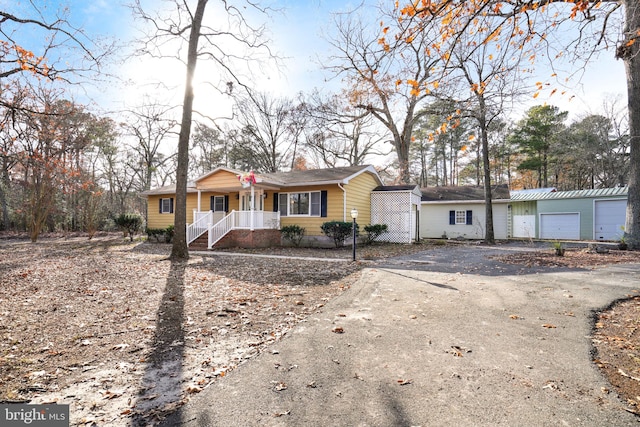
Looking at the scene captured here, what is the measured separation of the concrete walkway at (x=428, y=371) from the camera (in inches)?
85.3

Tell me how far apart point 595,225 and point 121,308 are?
24.1 m

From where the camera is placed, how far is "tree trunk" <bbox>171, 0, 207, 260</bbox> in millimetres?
10188

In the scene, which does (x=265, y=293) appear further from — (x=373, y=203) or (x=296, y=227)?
(x=373, y=203)

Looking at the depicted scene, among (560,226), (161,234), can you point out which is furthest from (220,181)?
(560,226)

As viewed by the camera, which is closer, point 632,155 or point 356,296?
point 356,296

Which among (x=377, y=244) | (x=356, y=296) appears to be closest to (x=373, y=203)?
(x=377, y=244)

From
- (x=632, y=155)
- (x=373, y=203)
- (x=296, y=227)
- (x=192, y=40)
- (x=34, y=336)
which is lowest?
(x=34, y=336)

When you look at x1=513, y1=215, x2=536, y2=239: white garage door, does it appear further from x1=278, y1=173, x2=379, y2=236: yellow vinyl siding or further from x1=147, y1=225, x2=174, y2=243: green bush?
x1=147, y1=225, x2=174, y2=243: green bush

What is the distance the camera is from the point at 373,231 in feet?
52.0

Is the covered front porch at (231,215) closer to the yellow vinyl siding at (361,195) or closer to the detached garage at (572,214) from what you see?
the yellow vinyl siding at (361,195)

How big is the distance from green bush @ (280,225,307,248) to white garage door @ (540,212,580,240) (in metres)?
16.3

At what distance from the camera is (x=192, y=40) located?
34.5ft

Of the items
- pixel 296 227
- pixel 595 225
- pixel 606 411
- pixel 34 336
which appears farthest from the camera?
pixel 595 225

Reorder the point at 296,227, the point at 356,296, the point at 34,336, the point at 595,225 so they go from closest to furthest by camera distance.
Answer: the point at 34,336 → the point at 356,296 → the point at 296,227 → the point at 595,225
